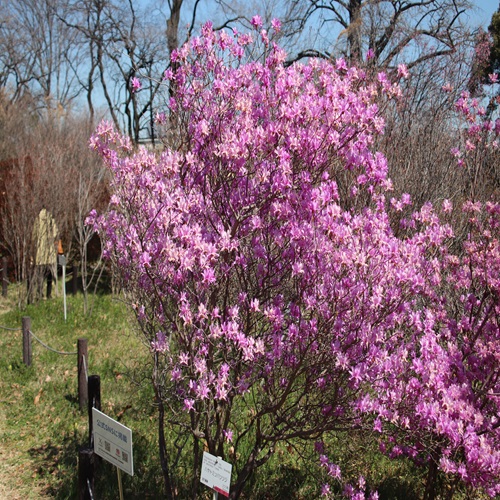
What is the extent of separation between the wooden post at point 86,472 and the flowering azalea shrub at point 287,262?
771mm

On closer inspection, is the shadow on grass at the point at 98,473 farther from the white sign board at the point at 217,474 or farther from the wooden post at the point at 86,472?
the white sign board at the point at 217,474

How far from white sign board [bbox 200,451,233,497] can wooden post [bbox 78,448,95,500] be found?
1.01m

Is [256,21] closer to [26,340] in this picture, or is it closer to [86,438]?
[86,438]

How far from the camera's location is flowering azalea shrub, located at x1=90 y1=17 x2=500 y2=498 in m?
3.13

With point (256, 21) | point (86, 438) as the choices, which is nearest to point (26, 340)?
point (86, 438)

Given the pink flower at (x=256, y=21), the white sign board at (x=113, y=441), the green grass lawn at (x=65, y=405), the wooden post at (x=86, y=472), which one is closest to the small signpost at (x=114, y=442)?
the white sign board at (x=113, y=441)

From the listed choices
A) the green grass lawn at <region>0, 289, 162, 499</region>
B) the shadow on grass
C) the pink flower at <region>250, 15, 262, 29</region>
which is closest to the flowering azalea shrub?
the pink flower at <region>250, 15, 262, 29</region>

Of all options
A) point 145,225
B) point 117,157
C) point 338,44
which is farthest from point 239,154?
point 338,44

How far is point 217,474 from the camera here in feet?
11.7

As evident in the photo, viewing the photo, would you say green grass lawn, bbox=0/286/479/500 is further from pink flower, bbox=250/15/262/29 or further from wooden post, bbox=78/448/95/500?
pink flower, bbox=250/15/262/29

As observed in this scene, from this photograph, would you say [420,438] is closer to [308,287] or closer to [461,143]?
[308,287]

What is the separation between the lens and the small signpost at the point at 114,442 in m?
3.67

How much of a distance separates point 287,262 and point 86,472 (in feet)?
7.29

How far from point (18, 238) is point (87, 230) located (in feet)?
4.55
